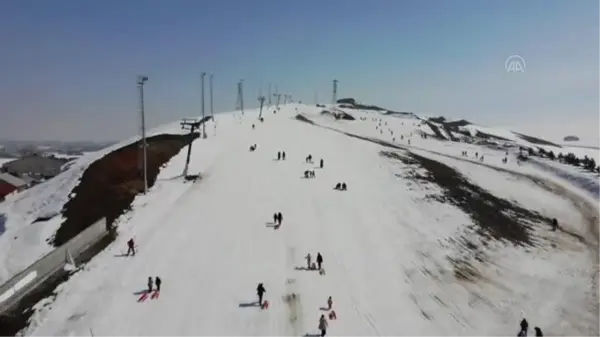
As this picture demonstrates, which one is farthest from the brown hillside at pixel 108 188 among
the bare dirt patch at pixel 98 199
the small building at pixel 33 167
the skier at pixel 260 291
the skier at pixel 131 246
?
the small building at pixel 33 167

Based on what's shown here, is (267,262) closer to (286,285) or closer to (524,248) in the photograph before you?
(286,285)

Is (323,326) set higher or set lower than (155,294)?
higher

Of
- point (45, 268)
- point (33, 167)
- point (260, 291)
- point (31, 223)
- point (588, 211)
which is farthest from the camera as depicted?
point (33, 167)

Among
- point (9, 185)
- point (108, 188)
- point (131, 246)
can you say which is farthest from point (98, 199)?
point (9, 185)

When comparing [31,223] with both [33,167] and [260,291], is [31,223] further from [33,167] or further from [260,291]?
[33,167]

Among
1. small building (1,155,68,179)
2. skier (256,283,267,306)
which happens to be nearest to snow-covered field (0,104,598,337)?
skier (256,283,267,306)

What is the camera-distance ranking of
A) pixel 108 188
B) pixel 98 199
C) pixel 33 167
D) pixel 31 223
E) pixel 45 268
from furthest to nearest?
pixel 33 167
pixel 108 188
pixel 98 199
pixel 31 223
pixel 45 268

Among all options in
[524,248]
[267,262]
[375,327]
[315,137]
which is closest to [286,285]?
[267,262]
